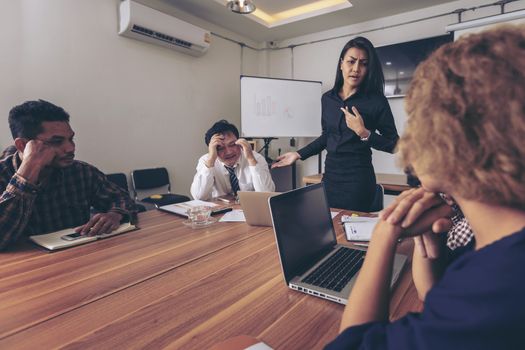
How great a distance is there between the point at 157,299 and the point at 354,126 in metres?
1.48

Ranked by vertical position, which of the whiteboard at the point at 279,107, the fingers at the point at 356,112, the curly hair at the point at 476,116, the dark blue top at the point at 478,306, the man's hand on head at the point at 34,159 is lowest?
the dark blue top at the point at 478,306

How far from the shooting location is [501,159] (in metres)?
0.43

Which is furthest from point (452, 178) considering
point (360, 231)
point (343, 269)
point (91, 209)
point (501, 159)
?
point (91, 209)

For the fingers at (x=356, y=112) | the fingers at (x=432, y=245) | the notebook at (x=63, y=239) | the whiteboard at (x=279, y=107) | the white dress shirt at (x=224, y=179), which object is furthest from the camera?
the whiteboard at (x=279, y=107)

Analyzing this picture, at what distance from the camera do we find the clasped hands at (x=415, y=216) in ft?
2.13

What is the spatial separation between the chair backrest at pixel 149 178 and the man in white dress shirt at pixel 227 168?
115 cm

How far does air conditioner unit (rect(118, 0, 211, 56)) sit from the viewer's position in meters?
2.96

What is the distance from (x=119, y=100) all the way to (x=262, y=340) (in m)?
3.02

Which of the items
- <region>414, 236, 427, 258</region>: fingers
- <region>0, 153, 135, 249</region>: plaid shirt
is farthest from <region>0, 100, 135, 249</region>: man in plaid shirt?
<region>414, 236, 427, 258</region>: fingers

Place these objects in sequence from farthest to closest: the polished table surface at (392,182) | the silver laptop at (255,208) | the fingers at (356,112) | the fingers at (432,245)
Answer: the polished table surface at (392,182)
the fingers at (356,112)
the silver laptop at (255,208)
the fingers at (432,245)

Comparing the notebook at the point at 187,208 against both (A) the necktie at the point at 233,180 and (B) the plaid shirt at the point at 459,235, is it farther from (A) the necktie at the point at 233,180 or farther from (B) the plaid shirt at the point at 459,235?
(B) the plaid shirt at the point at 459,235

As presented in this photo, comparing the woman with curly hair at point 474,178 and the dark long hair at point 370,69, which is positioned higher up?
the dark long hair at point 370,69

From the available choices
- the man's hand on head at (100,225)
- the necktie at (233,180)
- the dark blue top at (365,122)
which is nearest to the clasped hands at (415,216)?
the man's hand on head at (100,225)

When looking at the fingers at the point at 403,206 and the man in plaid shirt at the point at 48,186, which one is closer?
the fingers at the point at 403,206
